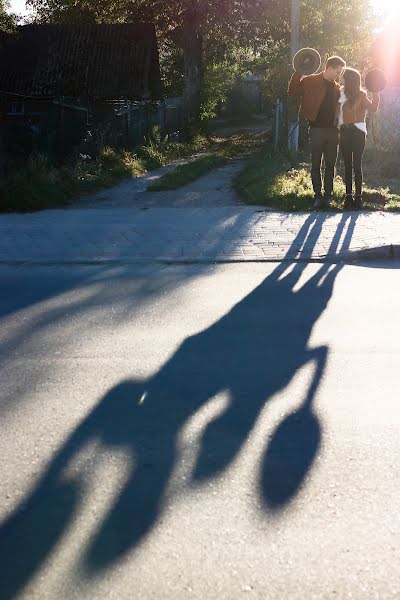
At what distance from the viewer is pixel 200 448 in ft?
12.1

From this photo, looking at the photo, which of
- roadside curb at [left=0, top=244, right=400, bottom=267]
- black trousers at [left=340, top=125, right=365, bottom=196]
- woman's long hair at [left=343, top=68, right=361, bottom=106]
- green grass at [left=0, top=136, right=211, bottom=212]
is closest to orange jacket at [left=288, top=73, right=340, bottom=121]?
woman's long hair at [left=343, top=68, right=361, bottom=106]

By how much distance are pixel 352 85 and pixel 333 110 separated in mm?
453

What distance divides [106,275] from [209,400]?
3.56 meters

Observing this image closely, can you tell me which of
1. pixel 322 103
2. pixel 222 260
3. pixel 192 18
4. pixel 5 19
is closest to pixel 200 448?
pixel 222 260

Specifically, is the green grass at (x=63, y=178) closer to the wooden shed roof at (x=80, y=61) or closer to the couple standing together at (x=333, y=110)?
the couple standing together at (x=333, y=110)

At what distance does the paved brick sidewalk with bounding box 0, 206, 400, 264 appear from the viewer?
845 cm

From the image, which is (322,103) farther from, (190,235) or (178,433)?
(178,433)

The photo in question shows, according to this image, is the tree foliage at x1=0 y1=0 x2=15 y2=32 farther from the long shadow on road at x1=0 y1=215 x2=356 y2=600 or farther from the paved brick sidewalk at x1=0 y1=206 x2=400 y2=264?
the long shadow on road at x1=0 y1=215 x2=356 y2=600

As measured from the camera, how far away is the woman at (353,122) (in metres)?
10.6

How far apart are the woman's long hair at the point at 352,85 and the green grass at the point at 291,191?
4.97 feet

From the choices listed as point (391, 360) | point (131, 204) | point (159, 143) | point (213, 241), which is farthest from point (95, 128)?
point (391, 360)

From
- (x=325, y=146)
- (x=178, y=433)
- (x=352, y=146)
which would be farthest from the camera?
(x=352, y=146)

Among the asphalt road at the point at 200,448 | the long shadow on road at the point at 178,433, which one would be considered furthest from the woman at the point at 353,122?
the long shadow on road at the point at 178,433

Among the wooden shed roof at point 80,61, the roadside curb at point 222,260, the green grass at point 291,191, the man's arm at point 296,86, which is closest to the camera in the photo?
the roadside curb at point 222,260
